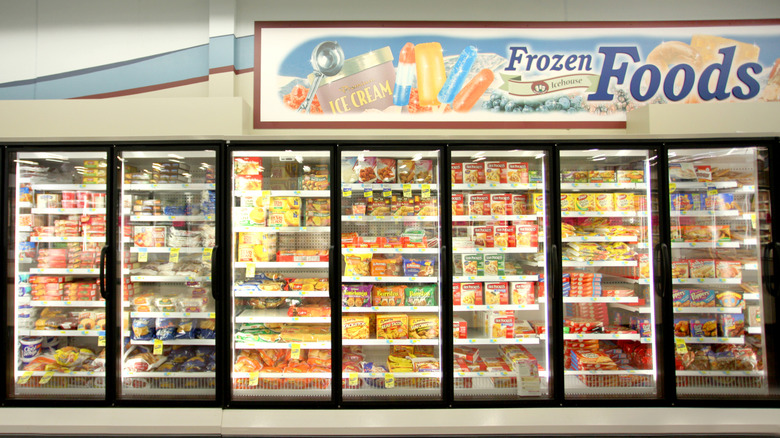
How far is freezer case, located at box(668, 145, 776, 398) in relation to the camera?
2.83m

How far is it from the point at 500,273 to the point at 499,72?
6.32 ft

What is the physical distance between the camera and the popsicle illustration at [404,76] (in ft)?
11.3

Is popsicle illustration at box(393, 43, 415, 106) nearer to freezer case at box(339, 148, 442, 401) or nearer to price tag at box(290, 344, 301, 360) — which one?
freezer case at box(339, 148, 442, 401)

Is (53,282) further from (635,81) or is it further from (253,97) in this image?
(635,81)

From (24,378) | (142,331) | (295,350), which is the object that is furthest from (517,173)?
(24,378)

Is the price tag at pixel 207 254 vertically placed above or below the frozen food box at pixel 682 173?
below

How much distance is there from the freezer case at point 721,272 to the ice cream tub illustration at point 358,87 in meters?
2.42

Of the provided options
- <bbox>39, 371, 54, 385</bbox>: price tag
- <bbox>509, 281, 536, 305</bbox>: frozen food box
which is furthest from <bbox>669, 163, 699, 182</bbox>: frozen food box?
<bbox>39, 371, 54, 385</bbox>: price tag

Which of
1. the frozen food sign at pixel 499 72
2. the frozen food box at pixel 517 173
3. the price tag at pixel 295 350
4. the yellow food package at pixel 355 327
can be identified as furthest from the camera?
the frozen food sign at pixel 499 72

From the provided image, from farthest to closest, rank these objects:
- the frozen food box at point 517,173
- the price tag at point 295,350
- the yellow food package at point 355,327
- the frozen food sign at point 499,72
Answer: the frozen food sign at point 499,72
the frozen food box at point 517,173
the yellow food package at point 355,327
the price tag at point 295,350

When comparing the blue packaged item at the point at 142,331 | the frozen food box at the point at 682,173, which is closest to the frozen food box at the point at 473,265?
the frozen food box at the point at 682,173

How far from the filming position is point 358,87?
344cm

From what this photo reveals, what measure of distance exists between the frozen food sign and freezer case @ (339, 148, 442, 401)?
0.65 metres
